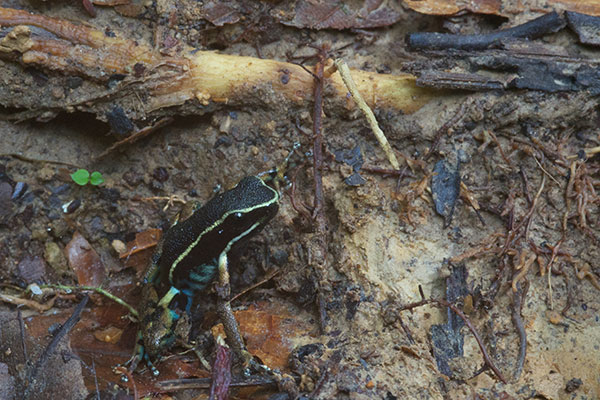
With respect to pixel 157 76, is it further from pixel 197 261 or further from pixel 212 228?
pixel 197 261

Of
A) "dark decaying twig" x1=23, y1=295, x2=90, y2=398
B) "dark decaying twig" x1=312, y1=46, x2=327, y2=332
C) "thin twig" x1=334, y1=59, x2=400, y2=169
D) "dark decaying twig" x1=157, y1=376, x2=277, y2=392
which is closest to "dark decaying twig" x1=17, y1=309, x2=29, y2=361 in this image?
"dark decaying twig" x1=23, y1=295, x2=90, y2=398

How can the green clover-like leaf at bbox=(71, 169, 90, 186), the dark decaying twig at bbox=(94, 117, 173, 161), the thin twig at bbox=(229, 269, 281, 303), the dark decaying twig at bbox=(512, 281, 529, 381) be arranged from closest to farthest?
the dark decaying twig at bbox=(512, 281, 529, 381)
the thin twig at bbox=(229, 269, 281, 303)
the dark decaying twig at bbox=(94, 117, 173, 161)
the green clover-like leaf at bbox=(71, 169, 90, 186)

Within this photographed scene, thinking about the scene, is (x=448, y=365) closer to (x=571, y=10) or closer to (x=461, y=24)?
(x=461, y=24)

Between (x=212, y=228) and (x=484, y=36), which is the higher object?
(x=484, y=36)

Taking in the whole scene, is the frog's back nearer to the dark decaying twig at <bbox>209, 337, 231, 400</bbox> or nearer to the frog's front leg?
the frog's front leg

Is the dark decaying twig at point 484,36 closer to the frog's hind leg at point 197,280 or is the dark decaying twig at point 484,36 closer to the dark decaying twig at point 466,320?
the dark decaying twig at point 466,320

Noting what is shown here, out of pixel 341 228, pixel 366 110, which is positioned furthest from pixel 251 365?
pixel 366 110
